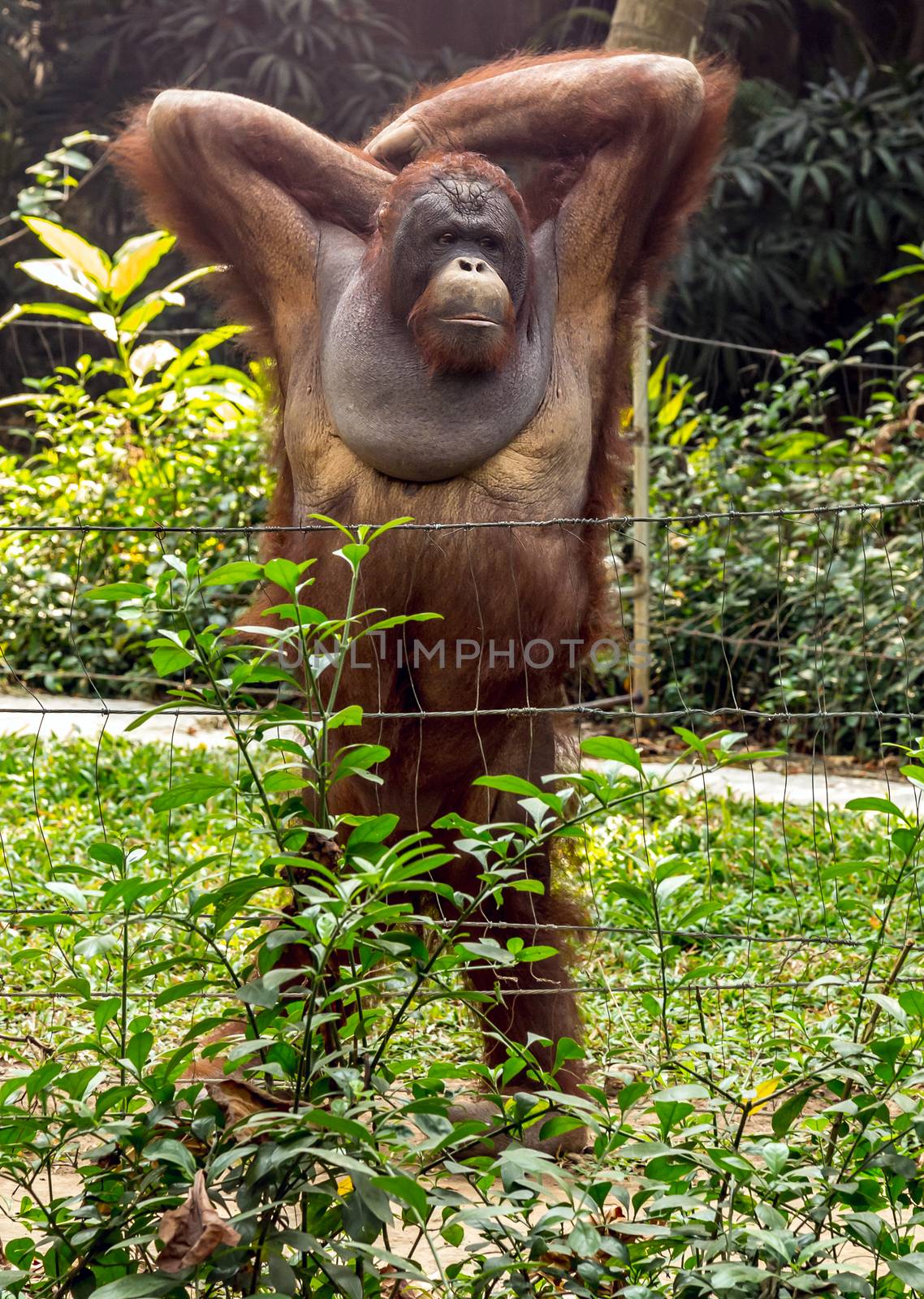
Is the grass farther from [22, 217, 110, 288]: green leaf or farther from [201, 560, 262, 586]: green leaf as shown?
[22, 217, 110, 288]: green leaf

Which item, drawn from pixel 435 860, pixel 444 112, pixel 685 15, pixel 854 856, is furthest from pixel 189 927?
pixel 685 15

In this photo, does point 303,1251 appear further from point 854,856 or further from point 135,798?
point 135,798

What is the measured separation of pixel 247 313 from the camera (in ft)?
10.5

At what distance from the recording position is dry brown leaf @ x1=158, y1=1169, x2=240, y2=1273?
5.04 feet

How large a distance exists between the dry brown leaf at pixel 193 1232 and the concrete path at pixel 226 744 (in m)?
3.21

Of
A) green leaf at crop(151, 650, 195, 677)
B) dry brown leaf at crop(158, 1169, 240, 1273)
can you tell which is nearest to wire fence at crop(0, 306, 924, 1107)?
green leaf at crop(151, 650, 195, 677)

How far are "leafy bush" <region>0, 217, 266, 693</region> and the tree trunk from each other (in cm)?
232

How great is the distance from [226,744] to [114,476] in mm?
1943

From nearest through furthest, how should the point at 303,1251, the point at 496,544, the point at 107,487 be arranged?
the point at 303,1251, the point at 496,544, the point at 107,487

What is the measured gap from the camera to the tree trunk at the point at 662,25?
5.05 meters

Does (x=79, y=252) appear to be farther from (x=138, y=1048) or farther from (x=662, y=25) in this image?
(x=138, y=1048)

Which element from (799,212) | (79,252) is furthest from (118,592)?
(799,212)

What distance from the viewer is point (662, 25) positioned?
505cm

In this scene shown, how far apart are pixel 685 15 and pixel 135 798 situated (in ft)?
10.7
